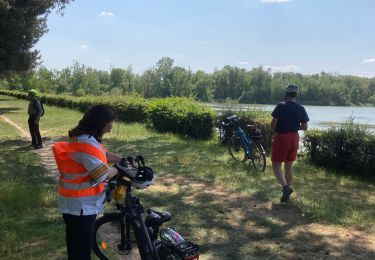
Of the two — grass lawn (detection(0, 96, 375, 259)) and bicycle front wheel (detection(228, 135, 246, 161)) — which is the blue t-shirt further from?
bicycle front wheel (detection(228, 135, 246, 161))

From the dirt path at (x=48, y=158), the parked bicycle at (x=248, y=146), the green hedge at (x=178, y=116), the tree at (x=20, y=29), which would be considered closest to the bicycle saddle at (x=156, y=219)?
the dirt path at (x=48, y=158)

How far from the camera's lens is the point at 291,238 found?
19.1ft

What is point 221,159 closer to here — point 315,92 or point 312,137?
point 312,137

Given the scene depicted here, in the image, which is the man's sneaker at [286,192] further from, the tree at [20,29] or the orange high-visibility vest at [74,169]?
the tree at [20,29]

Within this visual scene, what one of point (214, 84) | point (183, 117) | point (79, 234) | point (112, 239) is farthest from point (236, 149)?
point (214, 84)

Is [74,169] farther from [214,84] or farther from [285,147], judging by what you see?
[214,84]

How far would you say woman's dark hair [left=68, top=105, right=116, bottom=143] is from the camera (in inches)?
140

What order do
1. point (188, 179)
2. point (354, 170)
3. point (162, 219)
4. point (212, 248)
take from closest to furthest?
point (162, 219)
point (212, 248)
point (188, 179)
point (354, 170)

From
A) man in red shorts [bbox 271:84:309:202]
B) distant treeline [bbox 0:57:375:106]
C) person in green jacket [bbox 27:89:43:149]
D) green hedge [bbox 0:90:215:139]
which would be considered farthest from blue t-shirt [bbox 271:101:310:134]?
distant treeline [bbox 0:57:375:106]

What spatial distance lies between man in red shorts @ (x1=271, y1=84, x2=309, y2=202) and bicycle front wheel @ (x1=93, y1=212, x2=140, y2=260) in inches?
139

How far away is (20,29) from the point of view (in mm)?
22562

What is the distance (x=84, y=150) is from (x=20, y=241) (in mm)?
2594

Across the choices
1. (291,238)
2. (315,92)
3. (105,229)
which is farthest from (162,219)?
(315,92)

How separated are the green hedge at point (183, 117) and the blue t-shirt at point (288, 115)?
863 centimetres
